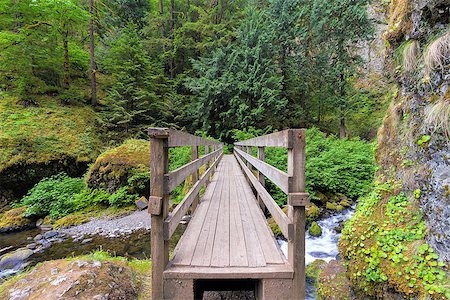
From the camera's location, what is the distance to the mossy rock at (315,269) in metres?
4.60

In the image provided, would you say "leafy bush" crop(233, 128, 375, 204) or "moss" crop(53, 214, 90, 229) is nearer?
"moss" crop(53, 214, 90, 229)

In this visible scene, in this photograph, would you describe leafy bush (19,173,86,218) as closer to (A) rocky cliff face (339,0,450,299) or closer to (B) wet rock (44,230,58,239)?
(B) wet rock (44,230,58,239)

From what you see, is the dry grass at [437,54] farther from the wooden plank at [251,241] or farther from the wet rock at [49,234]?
the wet rock at [49,234]

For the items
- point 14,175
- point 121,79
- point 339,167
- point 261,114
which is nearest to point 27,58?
point 121,79

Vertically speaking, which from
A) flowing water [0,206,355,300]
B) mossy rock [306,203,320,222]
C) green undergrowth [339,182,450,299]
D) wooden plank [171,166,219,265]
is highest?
wooden plank [171,166,219,265]

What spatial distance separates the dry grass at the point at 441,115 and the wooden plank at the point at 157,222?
3.27 m

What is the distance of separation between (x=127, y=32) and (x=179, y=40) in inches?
163

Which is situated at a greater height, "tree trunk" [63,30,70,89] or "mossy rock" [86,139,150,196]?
"tree trunk" [63,30,70,89]

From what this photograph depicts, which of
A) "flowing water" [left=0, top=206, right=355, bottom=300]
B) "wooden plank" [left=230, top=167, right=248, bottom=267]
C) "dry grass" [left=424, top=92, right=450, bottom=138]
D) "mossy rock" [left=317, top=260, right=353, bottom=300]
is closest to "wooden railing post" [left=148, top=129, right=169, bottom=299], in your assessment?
"wooden plank" [left=230, top=167, right=248, bottom=267]

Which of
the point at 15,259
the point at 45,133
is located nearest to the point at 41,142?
the point at 45,133

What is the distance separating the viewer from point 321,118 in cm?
1895

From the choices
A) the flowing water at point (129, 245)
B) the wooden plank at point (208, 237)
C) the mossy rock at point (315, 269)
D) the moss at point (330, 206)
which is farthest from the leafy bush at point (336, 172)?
the wooden plank at point (208, 237)

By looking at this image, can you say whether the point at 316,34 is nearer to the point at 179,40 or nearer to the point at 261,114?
the point at 261,114

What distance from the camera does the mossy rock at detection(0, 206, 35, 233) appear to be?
7.42m
